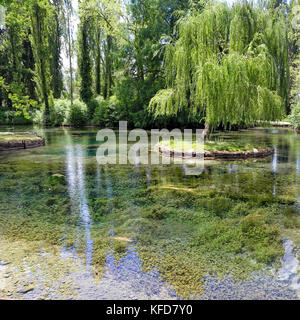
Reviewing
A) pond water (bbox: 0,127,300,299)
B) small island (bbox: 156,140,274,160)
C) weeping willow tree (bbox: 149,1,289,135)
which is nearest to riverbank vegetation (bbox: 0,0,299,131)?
weeping willow tree (bbox: 149,1,289,135)

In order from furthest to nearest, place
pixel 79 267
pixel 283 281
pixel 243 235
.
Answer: pixel 243 235
pixel 79 267
pixel 283 281

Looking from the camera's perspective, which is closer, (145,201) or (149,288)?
(149,288)

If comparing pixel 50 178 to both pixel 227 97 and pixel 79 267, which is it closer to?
pixel 79 267

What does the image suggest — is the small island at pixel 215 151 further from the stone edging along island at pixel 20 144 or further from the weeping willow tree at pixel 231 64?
the stone edging along island at pixel 20 144

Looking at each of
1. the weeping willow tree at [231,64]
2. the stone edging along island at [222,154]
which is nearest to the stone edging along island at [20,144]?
the weeping willow tree at [231,64]

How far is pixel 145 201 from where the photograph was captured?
6.45 meters

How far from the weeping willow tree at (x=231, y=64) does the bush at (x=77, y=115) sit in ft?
64.2

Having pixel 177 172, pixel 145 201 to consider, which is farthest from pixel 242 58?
pixel 145 201

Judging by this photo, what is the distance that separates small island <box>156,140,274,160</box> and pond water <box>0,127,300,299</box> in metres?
3.36

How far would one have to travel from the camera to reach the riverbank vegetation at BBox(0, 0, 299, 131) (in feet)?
38.2

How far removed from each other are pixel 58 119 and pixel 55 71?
12.0 m

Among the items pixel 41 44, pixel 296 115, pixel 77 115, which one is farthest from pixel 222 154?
pixel 41 44

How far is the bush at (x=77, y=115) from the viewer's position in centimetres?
3209

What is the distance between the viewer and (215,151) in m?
12.3
